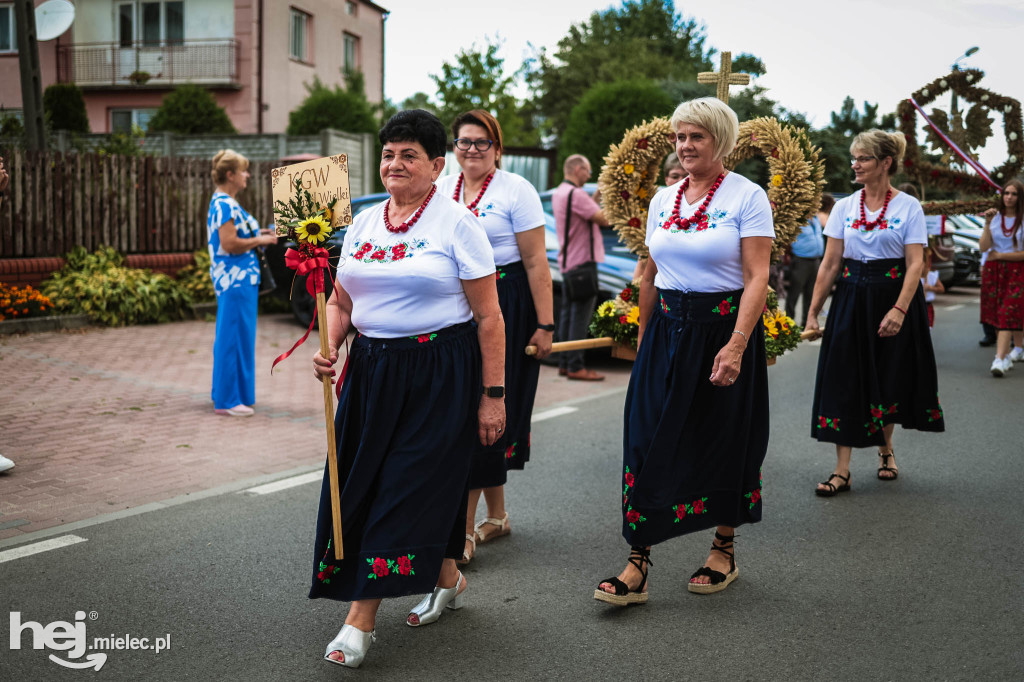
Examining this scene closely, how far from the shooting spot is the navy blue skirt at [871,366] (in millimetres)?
5973

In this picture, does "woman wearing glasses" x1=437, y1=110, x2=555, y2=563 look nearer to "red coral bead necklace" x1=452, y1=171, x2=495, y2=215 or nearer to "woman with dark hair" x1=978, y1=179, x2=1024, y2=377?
"red coral bead necklace" x1=452, y1=171, x2=495, y2=215

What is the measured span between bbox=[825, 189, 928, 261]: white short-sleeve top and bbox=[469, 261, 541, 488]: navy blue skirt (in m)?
2.26

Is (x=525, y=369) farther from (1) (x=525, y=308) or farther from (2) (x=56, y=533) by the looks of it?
(2) (x=56, y=533)

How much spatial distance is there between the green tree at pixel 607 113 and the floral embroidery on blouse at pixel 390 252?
61.2 feet

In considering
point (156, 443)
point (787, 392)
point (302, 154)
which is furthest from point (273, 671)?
point (302, 154)

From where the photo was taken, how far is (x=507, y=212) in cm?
465

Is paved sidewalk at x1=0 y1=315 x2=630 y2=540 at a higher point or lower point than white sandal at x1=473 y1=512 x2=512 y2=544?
lower

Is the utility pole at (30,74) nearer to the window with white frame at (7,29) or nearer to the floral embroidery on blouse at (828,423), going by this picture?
the floral embroidery on blouse at (828,423)

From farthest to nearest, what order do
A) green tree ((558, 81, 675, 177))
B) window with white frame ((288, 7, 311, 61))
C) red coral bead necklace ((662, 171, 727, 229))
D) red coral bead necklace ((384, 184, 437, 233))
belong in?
window with white frame ((288, 7, 311, 61)) → green tree ((558, 81, 675, 177)) → red coral bead necklace ((662, 171, 727, 229)) → red coral bead necklace ((384, 184, 437, 233))

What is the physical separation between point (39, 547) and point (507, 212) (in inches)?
107

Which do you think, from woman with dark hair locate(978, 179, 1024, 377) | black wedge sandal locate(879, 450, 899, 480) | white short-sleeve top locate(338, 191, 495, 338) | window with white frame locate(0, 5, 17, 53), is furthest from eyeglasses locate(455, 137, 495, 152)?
window with white frame locate(0, 5, 17, 53)

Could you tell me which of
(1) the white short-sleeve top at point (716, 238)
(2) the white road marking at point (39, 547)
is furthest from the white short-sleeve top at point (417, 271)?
(2) the white road marking at point (39, 547)

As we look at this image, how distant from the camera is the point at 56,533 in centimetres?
491

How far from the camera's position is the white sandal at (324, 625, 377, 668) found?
3.48m
